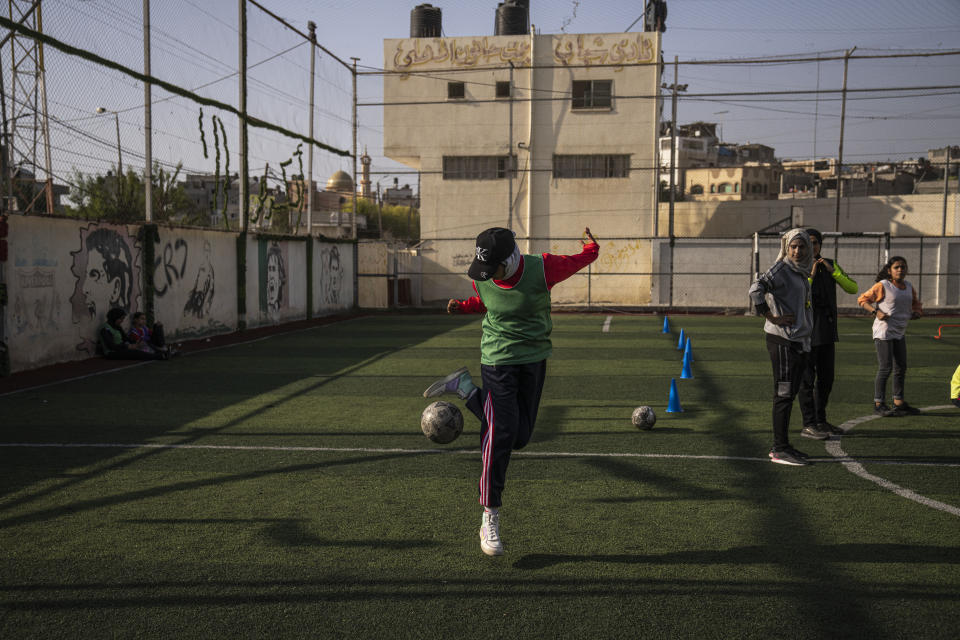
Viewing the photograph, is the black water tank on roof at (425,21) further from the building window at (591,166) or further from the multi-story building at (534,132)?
the building window at (591,166)

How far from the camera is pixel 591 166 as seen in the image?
117 feet

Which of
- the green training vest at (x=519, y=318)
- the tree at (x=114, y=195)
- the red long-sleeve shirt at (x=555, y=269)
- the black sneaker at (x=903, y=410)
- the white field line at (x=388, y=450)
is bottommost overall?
the white field line at (x=388, y=450)

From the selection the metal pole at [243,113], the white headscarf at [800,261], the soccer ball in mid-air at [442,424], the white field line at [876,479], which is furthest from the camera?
the metal pole at [243,113]

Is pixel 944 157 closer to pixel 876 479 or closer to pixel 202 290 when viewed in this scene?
pixel 202 290

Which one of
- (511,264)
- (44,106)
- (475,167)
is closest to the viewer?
(511,264)

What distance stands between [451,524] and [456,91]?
32.5 metres

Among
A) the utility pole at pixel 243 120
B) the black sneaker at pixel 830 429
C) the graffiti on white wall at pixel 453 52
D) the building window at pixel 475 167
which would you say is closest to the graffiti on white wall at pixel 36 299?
the utility pole at pixel 243 120

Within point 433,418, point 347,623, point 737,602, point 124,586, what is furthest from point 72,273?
point 737,602

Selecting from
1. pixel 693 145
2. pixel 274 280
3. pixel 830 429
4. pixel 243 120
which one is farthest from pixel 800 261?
pixel 693 145

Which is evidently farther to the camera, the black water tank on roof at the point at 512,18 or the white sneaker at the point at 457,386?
the black water tank on roof at the point at 512,18

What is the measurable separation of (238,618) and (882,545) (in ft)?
13.0

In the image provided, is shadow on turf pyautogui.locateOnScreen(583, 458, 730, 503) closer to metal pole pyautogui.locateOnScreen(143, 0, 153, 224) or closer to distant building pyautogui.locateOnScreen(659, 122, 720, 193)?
metal pole pyautogui.locateOnScreen(143, 0, 153, 224)

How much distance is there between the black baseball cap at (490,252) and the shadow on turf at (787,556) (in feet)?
5.86

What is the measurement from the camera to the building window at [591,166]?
117ft
